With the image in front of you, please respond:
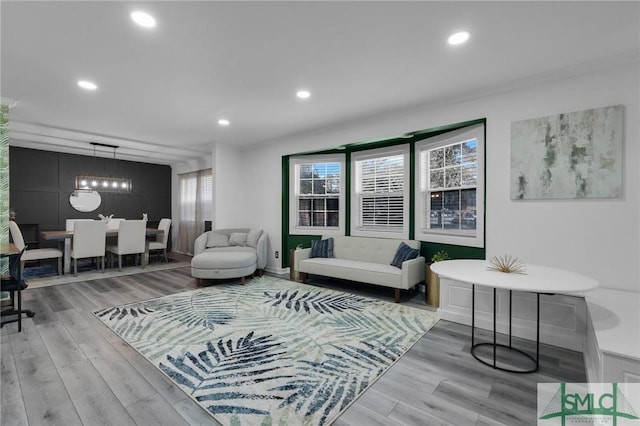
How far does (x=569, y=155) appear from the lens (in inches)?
107

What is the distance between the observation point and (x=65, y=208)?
6.80m

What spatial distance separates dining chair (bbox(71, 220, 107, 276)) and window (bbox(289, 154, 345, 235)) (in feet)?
12.1

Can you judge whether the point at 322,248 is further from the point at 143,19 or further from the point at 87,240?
the point at 87,240

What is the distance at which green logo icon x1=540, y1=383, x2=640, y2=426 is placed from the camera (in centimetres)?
140

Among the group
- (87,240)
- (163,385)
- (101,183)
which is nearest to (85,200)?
(101,183)

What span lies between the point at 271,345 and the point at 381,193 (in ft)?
9.63

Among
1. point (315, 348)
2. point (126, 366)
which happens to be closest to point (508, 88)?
point (315, 348)

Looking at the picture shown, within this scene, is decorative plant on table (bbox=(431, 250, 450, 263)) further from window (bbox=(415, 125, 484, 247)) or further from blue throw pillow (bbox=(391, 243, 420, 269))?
blue throw pillow (bbox=(391, 243, 420, 269))

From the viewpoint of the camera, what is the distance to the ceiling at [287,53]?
1.99 metres

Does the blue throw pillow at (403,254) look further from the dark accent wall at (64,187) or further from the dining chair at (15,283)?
the dark accent wall at (64,187)

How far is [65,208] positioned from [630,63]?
9947 mm

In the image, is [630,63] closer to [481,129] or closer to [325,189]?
[481,129]

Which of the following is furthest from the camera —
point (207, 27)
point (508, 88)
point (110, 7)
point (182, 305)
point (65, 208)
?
point (65, 208)

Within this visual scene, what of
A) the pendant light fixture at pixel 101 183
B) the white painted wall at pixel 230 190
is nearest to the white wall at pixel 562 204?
the white painted wall at pixel 230 190
